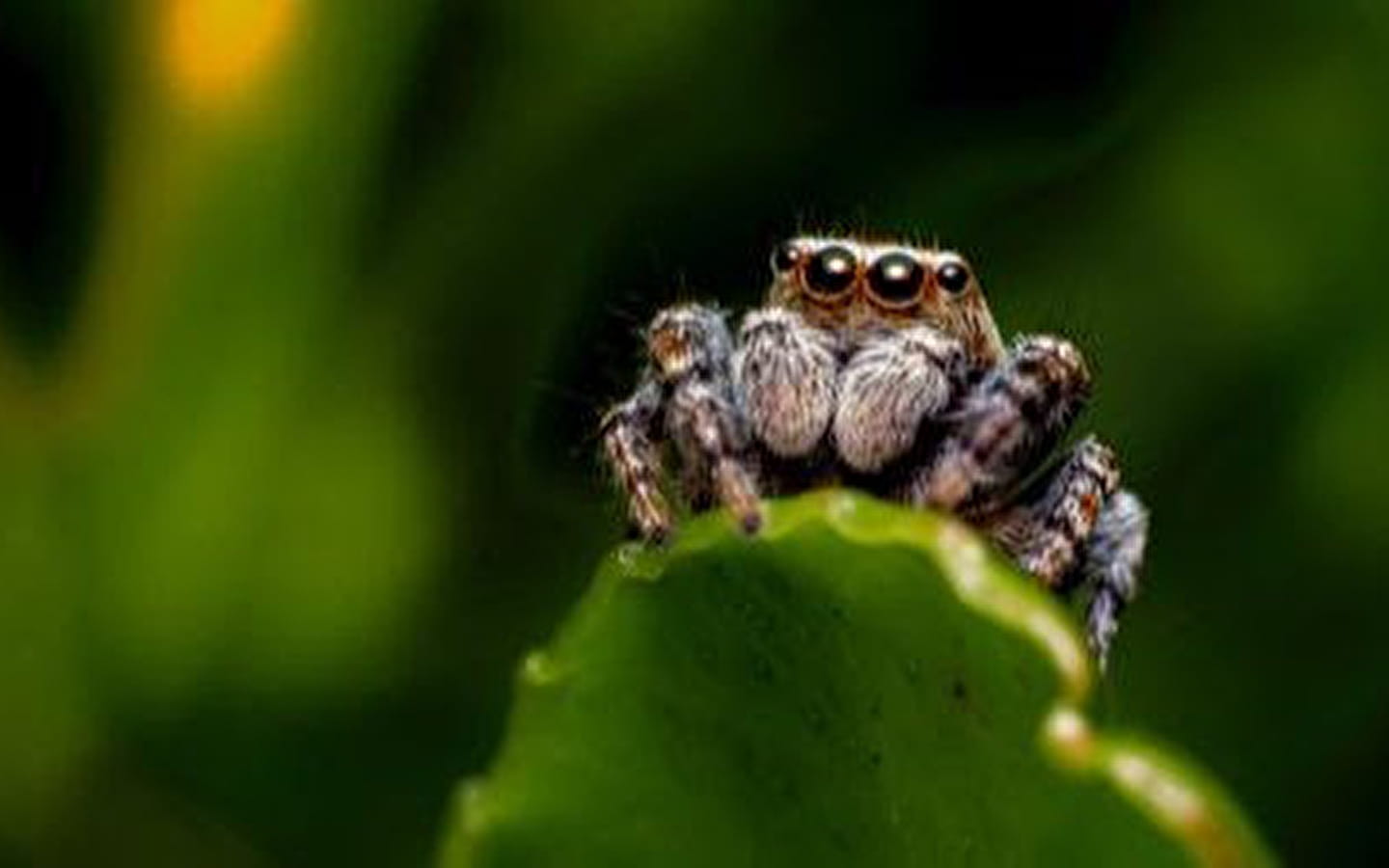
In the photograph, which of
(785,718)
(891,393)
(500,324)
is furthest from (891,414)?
(500,324)

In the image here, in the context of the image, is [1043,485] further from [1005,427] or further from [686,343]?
[686,343]

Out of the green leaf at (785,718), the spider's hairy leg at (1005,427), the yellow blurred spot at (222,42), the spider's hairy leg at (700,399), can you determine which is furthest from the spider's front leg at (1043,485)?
the yellow blurred spot at (222,42)

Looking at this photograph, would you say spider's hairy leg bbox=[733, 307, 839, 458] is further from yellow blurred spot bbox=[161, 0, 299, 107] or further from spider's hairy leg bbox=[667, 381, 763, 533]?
yellow blurred spot bbox=[161, 0, 299, 107]

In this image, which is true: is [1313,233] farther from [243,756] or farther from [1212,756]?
[243,756]

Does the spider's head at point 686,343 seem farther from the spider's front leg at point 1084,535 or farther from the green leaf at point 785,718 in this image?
the green leaf at point 785,718

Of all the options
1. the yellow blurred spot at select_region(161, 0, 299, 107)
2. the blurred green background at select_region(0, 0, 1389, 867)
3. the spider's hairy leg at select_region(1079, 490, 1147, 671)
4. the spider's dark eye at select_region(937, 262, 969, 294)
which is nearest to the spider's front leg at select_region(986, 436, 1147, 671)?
the spider's hairy leg at select_region(1079, 490, 1147, 671)
